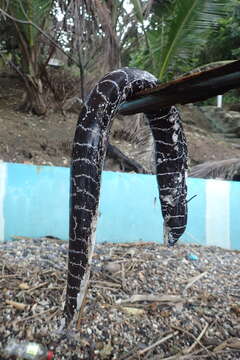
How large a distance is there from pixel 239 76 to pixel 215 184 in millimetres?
2428

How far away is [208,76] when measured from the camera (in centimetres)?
96

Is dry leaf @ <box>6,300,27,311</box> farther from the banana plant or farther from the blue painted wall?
the banana plant

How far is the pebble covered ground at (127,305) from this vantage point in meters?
1.41

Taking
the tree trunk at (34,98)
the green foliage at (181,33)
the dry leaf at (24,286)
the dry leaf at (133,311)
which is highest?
the green foliage at (181,33)

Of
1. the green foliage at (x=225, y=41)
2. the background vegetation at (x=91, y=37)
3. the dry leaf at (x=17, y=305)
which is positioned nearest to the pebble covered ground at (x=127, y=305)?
the dry leaf at (x=17, y=305)

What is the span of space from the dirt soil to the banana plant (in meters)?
0.23

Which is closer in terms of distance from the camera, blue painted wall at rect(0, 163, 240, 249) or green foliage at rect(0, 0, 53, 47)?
blue painted wall at rect(0, 163, 240, 249)

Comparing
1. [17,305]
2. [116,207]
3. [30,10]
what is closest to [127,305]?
[17,305]

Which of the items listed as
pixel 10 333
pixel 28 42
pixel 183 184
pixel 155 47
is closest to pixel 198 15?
pixel 155 47

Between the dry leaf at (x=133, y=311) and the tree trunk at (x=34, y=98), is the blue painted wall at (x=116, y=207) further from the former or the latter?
the tree trunk at (x=34, y=98)

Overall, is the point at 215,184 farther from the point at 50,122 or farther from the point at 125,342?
the point at 50,122

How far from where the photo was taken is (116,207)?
300 cm

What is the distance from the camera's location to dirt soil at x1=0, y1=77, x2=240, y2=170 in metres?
4.34

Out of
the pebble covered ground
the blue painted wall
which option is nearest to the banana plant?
the blue painted wall
